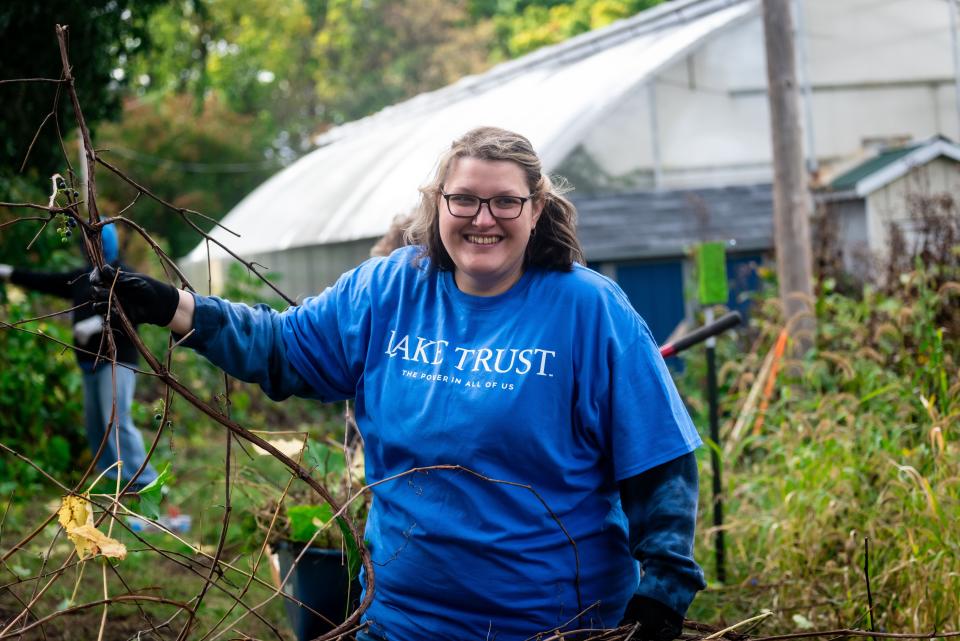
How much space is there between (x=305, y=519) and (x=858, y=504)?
232 cm

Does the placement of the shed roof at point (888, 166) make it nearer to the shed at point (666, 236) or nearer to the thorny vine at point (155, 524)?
the shed at point (666, 236)

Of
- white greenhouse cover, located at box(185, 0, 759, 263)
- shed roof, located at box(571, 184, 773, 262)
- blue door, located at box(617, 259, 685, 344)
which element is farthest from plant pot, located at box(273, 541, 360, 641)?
blue door, located at box(617, 259, 685, 344)

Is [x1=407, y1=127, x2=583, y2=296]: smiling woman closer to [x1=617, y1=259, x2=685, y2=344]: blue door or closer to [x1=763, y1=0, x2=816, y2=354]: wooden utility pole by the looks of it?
[x1=763, y1=0, x2=816, y2=354]: wooden utility pole

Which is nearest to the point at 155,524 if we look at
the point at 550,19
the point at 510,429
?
the point at 510,429

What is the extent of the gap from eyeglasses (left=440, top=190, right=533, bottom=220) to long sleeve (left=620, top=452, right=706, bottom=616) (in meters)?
0.63

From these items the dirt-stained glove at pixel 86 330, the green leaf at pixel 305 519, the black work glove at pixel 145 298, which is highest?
the black work glove at pixel 145 298

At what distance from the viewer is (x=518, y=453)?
230cm

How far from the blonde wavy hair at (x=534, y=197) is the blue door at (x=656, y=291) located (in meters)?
9.10

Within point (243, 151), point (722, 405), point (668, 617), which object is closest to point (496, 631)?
point (668, 617)

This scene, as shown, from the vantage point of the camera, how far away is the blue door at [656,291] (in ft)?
38.2

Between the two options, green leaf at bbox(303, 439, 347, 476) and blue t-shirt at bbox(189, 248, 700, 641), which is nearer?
blue t-shirt at bbox(189, 248, 700, 641)

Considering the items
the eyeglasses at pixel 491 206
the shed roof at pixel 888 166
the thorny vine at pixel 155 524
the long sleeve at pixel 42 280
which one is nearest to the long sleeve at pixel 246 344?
the thorny vine at pixel 155 524

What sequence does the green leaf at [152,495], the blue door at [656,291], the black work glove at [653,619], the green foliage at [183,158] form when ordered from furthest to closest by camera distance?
the green foliage at [183,158] → the blue door at [656,291] → the black work glove at [653,619] → the green leaf at [152,495]

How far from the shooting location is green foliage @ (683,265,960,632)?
387 cm
